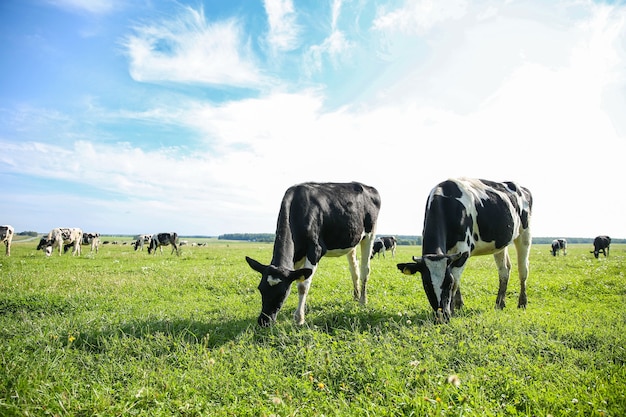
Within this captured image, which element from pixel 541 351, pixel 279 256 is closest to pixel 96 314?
pixel 279 256

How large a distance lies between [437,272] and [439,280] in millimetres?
156

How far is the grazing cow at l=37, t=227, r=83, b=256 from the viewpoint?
3039 cm

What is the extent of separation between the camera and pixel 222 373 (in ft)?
16.0

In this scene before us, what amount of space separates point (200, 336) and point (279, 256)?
2050mm

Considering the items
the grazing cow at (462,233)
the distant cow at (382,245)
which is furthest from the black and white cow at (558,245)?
the grazing cow at (462,233)

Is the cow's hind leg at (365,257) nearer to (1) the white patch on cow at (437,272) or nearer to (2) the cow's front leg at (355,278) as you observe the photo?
(2) the cow's front leg at (355,278)

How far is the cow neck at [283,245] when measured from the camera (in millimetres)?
7190

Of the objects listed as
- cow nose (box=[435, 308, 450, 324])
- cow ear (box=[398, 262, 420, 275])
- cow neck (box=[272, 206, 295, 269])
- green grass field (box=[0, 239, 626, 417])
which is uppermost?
cow neck (box=[272, 206, 295, 269])

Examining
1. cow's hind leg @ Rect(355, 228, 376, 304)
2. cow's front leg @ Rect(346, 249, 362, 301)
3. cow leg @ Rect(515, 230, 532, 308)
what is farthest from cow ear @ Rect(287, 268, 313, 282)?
cow leg @ Rect(515, 230, 532, 308)

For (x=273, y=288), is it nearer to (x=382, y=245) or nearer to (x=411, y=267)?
(x=411, y=267)

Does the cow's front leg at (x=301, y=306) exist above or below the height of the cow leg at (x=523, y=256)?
below

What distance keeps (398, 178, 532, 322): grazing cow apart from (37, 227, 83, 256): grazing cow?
102 feet

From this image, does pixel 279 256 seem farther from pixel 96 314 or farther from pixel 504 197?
pixel 504 197

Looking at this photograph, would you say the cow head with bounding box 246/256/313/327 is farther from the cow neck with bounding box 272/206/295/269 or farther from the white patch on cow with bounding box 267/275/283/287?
the cow neck with bounding box 272/206/295/269
